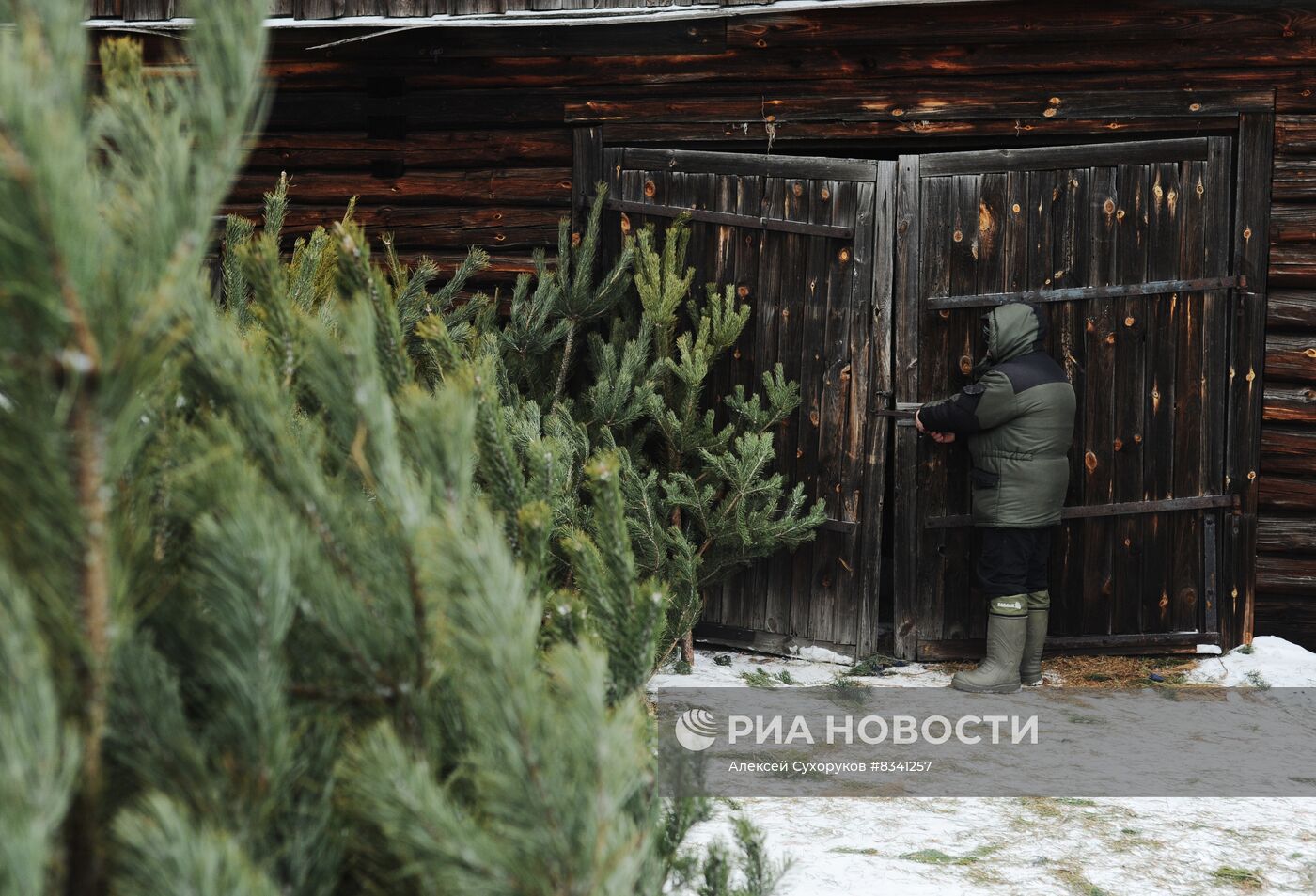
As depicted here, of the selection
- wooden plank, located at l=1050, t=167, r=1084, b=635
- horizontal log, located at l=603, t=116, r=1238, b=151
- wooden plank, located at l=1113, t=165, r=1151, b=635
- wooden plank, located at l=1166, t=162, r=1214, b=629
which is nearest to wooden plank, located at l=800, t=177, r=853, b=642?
horizontal log, located at l=603, t=116, r=1238, b=151

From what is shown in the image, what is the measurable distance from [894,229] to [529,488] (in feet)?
12.9

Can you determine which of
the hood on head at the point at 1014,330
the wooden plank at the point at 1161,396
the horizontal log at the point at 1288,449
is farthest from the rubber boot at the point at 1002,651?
the horizontal log at the point at 1288,449

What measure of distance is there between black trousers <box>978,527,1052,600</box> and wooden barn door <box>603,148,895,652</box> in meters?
0.58

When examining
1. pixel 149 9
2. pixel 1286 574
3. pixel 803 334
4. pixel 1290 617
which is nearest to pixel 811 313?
pixel 803 334

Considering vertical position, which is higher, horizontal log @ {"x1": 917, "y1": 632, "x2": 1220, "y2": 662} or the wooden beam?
the wooden beam

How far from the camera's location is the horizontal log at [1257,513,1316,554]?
5414 mm

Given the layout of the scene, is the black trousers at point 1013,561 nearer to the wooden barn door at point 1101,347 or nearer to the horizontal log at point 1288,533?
the wooden barn door at point 1101,347

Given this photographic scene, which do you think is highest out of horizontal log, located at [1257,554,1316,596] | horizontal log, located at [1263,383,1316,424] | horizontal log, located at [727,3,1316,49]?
horizontal log, located at [727,3,1316,49]

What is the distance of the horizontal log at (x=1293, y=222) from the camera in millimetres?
5223

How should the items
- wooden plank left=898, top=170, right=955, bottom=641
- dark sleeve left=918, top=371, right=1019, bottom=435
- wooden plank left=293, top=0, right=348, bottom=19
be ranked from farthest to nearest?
wooden plank left=293, top=0, right=348, bottom=19, wooden plank left=898, top=170, right=955, bottom=641, dark sleeve left=918, top=371, right=1019, bottom=435

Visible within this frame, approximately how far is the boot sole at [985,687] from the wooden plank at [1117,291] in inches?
72.1

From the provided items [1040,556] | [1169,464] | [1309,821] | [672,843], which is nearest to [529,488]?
[672,843]

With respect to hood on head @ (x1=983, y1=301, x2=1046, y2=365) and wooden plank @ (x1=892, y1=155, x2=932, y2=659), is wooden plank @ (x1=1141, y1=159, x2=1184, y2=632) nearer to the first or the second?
hood on head @ (x1=983, y1=301, x2=1046, y2=365)

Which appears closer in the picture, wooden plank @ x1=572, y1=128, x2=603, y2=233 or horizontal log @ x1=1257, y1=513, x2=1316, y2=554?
horizontal log @ x1=1257, y1=513, x2=1316, y2=554
